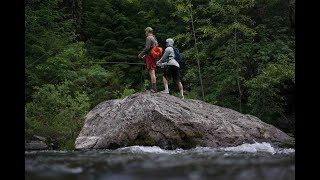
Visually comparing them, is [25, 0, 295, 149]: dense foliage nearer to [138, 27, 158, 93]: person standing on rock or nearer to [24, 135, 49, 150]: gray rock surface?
[24, 135, 49, 150]: gray rock surface

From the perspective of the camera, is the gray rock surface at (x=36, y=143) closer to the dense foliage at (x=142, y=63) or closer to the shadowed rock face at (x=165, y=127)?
the dense foliage at (x=142, y=63)

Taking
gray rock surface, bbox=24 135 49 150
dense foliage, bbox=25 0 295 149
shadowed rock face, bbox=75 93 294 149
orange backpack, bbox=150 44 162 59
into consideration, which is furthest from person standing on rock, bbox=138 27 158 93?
gray rock surface, bbox=24 135 49 150

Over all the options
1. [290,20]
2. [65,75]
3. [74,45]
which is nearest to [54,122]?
[65,75]

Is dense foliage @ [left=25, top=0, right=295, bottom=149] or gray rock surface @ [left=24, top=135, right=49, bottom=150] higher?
dense foliage @ [left=25, top=0, right=295, bottom=149]

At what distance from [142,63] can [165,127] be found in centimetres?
552

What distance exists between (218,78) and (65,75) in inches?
283

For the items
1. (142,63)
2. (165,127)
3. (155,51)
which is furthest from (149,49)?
(142,63)

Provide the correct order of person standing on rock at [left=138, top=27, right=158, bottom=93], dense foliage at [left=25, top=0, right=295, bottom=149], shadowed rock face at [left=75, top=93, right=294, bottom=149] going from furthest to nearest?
dense foliage at [left=25, top=0, right=295, bottom=149] → person standing on rock at [left=138, top=27, right=158, bottom=93] → shadowed rock face at [left=75, top=93, right=294, bottom=149]

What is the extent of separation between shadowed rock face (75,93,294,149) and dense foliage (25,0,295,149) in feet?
4.65

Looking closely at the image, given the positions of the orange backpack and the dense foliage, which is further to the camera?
the dense foliage

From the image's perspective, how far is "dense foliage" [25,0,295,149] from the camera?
13.5 metres

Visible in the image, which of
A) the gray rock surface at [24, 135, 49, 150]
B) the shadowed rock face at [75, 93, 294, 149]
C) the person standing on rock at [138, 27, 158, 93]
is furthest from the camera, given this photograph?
the person standing on rock at [138, 27, 158, 93]

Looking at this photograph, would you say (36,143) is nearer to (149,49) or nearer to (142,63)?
(149,49)
